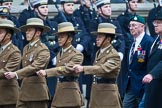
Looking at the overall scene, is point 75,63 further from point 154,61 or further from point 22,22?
point 22,22

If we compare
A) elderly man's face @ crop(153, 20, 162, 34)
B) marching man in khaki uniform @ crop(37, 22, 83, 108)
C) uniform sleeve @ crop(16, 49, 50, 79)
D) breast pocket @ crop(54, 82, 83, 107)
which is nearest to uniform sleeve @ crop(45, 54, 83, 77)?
marching man in khaki uniform @ crop(37, 22, 83, 108)

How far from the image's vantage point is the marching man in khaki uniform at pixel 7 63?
12188mm

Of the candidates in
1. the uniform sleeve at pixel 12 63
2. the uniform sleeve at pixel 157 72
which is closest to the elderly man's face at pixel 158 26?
the uniform sleeve at pixel 157 72

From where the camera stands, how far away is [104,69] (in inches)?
452

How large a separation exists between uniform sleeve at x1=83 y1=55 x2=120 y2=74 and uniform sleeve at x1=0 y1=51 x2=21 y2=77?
1.35 m

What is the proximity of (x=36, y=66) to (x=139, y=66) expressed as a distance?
5.32 ft

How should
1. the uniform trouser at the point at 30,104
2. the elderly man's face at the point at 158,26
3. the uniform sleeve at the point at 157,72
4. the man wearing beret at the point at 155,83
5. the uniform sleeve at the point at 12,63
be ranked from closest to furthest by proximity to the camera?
the uniform sleeve at the point at 157,72, the man wearing beret at the point at 155,83, the elderly man's face at the point at 158,26, the uniform sleeve at the point at 12,63, the uniform trouser at the point at 30,104

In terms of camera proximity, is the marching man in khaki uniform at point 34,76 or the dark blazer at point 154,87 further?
the marching man in khaki uniform at point 34,76

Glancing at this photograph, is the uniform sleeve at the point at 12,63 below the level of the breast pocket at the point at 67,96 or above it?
above

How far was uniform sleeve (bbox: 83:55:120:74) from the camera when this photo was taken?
11391 mm

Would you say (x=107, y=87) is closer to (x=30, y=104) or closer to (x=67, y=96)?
(x=67, y=96)

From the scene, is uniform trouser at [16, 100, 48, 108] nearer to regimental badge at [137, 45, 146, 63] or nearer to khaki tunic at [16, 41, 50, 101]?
khaki tunic at [16, 41, 50, 101]

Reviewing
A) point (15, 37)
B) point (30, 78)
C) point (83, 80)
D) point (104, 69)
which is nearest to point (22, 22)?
point (15, 37)

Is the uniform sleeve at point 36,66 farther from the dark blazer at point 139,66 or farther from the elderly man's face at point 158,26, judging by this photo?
the elderly man's face at point 158,26
